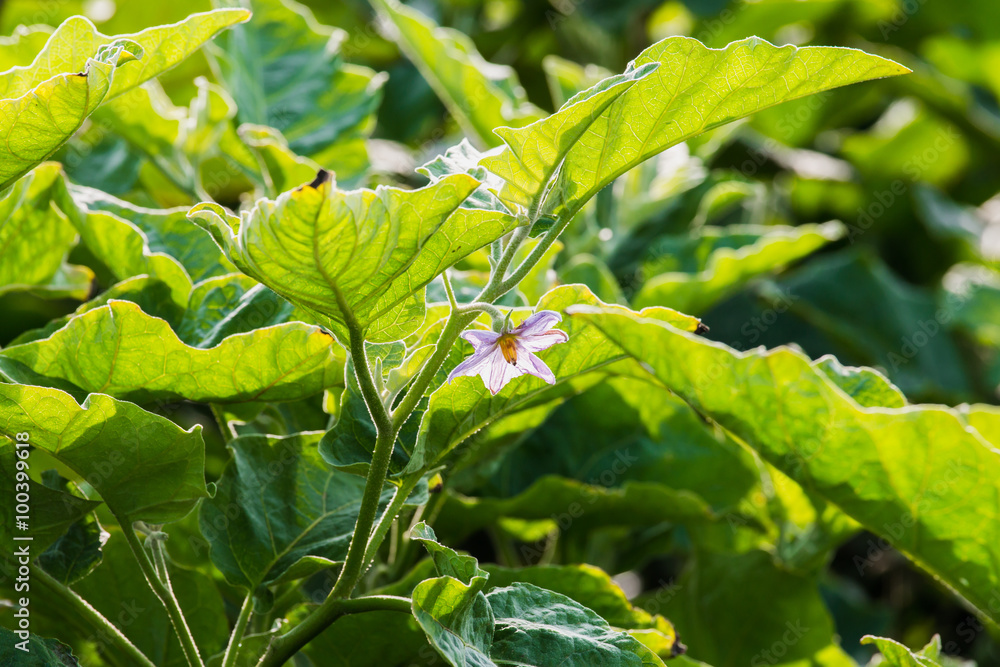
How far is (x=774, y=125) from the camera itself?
2262 millimetres

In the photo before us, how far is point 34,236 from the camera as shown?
970 millimetres

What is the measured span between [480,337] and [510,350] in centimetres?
2

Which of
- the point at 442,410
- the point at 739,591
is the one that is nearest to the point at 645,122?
the point at 442,410

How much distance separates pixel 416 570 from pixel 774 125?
1722mm

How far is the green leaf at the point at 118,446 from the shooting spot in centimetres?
67

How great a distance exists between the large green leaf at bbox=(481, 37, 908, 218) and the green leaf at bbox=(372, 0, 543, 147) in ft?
1.65

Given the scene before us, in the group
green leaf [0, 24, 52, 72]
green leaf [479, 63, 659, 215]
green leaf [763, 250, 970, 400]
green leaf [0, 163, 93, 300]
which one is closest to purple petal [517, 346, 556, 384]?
green leaf [479, 63, 659, 215]

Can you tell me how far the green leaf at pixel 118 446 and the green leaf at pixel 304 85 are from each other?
60 cm

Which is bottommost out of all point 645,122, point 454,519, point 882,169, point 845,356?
point 845,356

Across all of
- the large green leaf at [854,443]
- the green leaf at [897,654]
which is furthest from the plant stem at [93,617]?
the green leaf at [897,654]

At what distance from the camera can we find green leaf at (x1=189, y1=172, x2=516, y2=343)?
57cm

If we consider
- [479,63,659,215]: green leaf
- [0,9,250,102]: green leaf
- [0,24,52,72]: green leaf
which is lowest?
[0,24,52,72]: green leaf

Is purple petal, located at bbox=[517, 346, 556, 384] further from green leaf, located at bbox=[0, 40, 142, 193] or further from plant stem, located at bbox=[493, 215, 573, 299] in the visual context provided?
green leaf, located at bbox=[0, 40, 142, 193]

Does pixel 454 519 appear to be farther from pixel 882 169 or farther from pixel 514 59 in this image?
pixel 882 169
